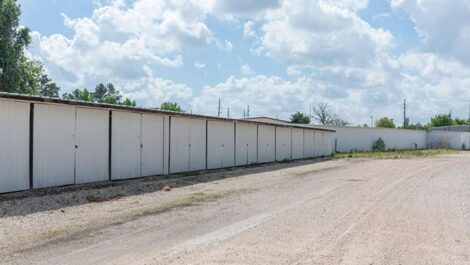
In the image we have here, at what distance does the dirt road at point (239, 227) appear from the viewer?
23.1ft

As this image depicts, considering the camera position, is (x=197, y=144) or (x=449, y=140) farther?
(x=449, y=140)

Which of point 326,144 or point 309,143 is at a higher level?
point 309,143

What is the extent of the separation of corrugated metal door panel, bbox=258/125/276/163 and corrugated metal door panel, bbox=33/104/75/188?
16.9 meters

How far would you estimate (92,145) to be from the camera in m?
16.0

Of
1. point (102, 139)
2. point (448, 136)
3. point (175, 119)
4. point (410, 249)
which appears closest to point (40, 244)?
point (410, 249)

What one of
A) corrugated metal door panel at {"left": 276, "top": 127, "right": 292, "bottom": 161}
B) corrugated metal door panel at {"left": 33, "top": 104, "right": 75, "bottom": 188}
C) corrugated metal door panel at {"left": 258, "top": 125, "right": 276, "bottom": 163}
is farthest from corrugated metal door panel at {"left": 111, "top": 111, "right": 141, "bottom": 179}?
corrugated metal door panel at {"left": 276, "top": 127, "right": 292, "bottom": 161}

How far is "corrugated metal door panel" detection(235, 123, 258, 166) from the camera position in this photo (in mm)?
27578

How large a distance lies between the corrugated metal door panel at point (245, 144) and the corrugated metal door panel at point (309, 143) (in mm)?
11580

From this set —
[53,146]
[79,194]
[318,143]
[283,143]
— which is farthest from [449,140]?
[79,194]

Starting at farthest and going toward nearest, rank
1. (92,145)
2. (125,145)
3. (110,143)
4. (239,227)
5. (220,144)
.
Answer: (220,144) → (125,145) → (110,143) → (92,145) → (239,227)

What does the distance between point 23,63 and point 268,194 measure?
91.6ft

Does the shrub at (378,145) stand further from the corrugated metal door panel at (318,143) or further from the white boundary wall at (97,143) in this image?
the white boundary wall at (97,143)

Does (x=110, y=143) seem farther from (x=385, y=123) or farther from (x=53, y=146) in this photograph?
(x=385, y=123)

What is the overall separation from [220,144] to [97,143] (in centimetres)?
982
